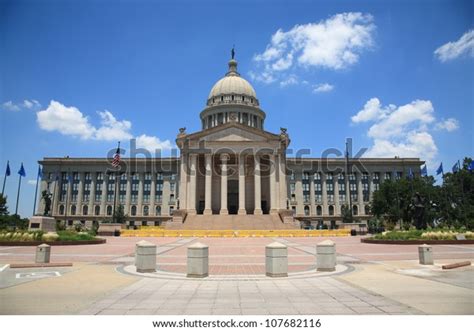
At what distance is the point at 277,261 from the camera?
510 inches

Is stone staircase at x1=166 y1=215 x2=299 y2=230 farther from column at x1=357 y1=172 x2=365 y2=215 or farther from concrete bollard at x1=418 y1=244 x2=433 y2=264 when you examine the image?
column at x1=357 y1=172 x2=365 y2=215

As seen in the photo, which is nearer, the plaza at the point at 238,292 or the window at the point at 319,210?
the plaza at the point at 238,292

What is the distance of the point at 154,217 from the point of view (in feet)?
321

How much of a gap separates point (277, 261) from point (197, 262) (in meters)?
2.97

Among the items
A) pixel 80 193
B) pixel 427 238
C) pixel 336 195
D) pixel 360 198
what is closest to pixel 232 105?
pixel 336 195

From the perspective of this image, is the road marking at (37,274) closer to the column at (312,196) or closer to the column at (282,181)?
the column at (282,181)

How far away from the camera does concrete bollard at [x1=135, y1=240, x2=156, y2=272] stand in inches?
550

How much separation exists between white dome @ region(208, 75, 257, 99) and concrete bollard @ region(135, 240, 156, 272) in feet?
260

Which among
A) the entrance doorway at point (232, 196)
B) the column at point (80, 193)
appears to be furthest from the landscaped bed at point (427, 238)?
the column at point (80, 193)

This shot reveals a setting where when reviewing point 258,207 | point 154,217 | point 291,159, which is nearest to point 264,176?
point 258,207

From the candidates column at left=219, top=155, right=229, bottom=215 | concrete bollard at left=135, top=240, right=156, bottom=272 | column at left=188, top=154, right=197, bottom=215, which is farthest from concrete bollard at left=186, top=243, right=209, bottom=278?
column at left=188, top=154, right=197, bottom=215

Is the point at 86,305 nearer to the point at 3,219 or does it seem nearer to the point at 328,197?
the point at 3,219

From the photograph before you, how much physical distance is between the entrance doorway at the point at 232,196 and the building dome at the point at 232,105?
17736 mm

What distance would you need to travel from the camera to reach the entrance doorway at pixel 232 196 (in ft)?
236
